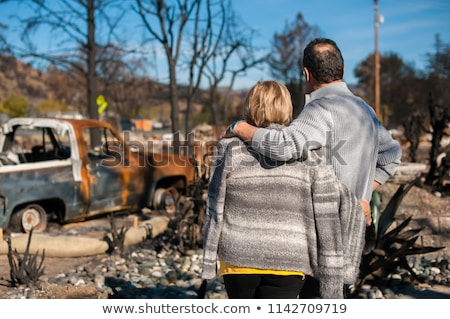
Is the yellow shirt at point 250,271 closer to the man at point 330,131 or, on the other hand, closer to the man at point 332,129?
the man at point 330,131

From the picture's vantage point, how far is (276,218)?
2363 millimetres

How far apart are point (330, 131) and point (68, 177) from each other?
18.2 ft

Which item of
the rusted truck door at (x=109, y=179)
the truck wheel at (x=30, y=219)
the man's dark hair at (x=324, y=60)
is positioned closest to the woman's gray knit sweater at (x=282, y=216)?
the man's dark hair at (x=324, y=60)

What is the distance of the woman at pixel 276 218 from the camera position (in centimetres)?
234

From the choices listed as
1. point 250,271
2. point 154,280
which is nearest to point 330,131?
point 250,271

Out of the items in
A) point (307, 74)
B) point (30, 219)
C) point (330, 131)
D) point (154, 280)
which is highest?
point (307, 74)

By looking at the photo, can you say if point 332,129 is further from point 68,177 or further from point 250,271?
point 68,177

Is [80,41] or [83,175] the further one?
[80,41]

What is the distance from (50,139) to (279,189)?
20.5 ft

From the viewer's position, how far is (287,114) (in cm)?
242

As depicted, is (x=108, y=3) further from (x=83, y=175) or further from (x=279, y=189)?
(x=279, y=189)

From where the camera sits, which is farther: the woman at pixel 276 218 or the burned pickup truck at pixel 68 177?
the burned pickup truck at pixel 68 177
